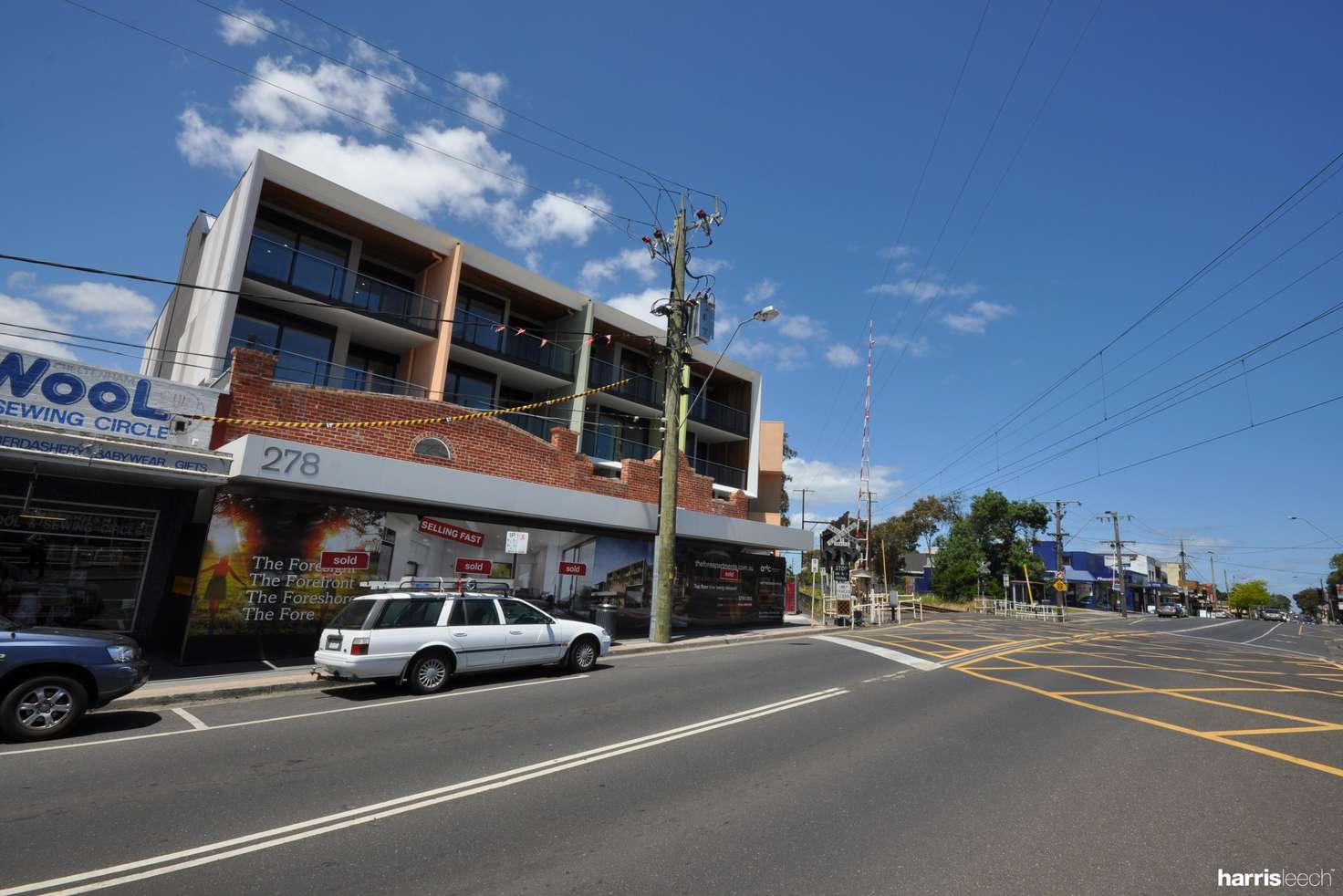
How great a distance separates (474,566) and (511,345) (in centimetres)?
873

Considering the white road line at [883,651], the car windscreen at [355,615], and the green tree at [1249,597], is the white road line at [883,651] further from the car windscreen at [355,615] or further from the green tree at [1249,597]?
the green tree at [1249,597]

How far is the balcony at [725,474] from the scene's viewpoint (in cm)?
2738

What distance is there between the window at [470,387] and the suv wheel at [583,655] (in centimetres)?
1081

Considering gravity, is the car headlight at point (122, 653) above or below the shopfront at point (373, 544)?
→ below

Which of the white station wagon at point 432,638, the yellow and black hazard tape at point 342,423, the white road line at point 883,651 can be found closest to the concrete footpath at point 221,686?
the white station wagon at point 432,638

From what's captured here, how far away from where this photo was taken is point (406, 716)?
8422 mm

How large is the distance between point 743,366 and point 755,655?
1569 centimetres

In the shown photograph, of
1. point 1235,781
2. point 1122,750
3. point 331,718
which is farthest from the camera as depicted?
point 331,718

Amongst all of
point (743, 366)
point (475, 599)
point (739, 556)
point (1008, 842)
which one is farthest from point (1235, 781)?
point (743, 366)

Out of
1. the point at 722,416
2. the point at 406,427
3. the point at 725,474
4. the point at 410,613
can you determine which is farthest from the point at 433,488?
the point at 725,474

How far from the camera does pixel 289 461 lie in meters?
12.0

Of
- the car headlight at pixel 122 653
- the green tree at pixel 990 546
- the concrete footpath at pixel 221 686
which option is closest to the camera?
the car headlight at pixel 122 653

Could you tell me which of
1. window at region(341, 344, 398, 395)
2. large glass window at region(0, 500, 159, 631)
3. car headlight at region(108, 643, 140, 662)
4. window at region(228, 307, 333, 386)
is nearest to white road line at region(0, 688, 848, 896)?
car headlight at region(108, 643, 140, 662)

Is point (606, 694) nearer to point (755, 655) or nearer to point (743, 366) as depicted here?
point (755, 655)
